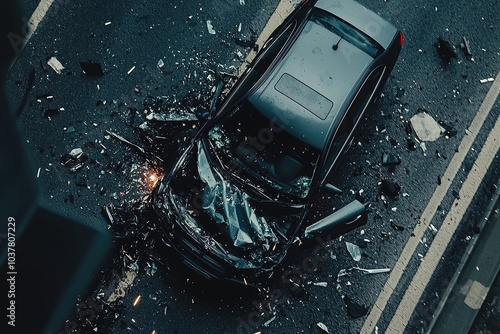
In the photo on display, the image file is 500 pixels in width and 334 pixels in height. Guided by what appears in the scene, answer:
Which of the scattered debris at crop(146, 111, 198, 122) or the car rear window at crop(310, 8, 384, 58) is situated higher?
the car rear window at crop(310, 8, 384, 58)

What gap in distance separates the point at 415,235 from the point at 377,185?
78 centimetres

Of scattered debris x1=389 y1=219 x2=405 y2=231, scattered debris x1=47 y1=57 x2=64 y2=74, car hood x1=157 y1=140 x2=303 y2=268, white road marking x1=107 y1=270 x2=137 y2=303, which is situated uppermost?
scattered debris x1=389 y1=219 x2=405 y2=231

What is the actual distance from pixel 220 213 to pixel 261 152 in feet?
2.61

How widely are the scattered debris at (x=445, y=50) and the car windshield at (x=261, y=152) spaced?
2.55 m

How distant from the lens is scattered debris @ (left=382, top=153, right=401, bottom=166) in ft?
23.9

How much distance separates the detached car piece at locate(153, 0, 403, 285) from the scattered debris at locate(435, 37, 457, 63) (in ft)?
4.17

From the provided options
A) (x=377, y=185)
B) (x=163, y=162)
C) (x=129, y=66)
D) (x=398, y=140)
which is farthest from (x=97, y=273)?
(x=398, y=140)

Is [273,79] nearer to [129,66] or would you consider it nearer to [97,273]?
[129,66]

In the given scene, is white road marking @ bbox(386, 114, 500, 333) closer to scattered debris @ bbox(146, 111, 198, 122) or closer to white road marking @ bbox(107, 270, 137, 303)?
white road marking @ bbox(107, 270, 137, 303)

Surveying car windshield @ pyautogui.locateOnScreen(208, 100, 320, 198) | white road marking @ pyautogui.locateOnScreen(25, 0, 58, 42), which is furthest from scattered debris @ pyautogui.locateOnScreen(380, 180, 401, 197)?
white road marking @ pyautogui.locateOnScreen(25, 0, 58, 42)

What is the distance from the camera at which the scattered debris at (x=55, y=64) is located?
711 cm

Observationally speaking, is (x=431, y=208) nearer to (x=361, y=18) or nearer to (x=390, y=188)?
(x=390, y=188)

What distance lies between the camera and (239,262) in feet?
20.9

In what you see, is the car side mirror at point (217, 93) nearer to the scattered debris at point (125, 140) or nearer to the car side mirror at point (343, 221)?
the scattered debris at point (125, 140)
